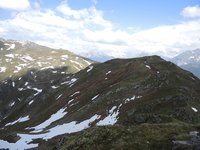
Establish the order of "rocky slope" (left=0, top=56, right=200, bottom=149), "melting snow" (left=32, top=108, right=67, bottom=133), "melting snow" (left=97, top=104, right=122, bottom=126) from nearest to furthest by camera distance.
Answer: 1. "rocky slope" (left=0, top=56, right=200, bottom=149)
2. "melting snow" (left=97, top=104, right=122, bottom=126)
3. "melting snow" (left=32, top=108, right=67, bottom=133)

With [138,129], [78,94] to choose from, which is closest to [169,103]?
[138,129]

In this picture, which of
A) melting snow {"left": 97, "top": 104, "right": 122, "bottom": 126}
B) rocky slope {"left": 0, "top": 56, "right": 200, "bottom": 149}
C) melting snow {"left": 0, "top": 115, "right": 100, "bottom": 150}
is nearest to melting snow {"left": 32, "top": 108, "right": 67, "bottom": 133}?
rocky slope {"left": 0, "top": 56, "right": 200, "bottom": 149}

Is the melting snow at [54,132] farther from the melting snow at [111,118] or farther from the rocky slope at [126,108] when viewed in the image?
the melting snow at [111,118]

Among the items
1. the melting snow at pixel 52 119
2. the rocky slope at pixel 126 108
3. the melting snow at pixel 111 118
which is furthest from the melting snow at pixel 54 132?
the melting snow at pixel 52 119

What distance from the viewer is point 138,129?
987 inches

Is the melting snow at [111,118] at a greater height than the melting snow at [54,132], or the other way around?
the melting snow at [111,118]

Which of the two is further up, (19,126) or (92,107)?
(92,107)

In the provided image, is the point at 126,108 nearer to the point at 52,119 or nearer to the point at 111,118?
the point at 111,118

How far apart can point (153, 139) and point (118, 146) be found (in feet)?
8.72

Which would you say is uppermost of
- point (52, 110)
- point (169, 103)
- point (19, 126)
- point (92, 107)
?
point (169, 103)

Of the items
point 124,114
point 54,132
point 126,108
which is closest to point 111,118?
point 124,114

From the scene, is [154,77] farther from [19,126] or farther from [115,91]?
[19,126]

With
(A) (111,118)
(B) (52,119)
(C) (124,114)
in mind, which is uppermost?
(C) (124,114)

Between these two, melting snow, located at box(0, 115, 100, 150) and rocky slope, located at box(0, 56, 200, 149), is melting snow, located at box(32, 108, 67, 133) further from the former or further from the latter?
melting snow, located at box(0, 115, 100, 150)
